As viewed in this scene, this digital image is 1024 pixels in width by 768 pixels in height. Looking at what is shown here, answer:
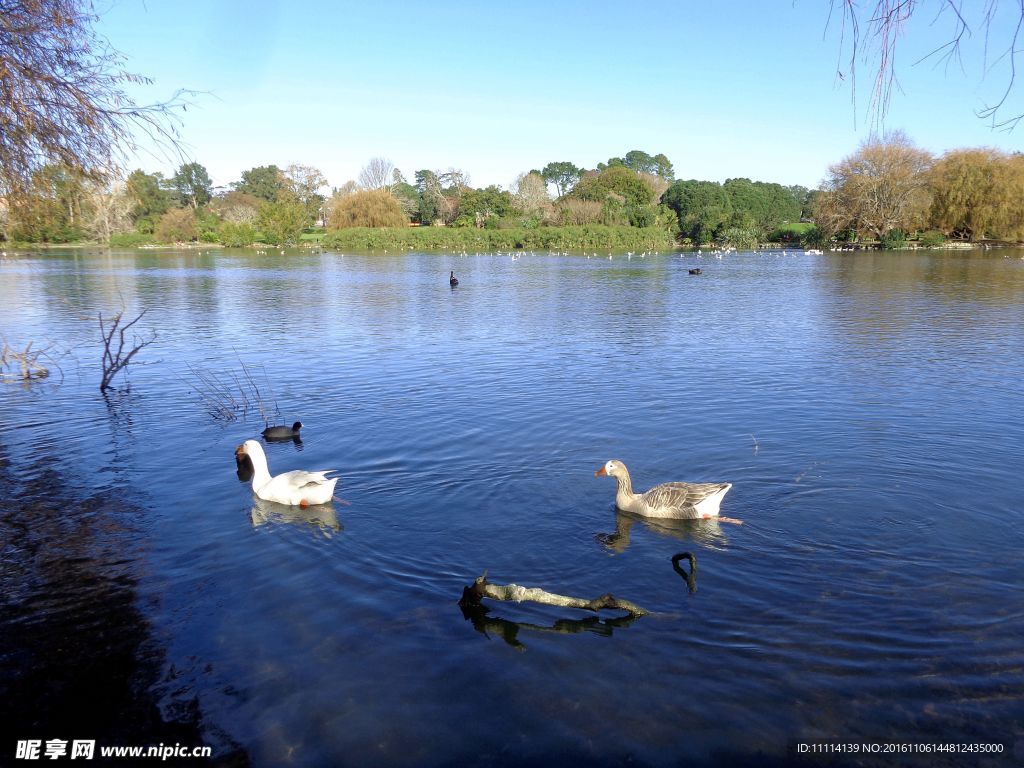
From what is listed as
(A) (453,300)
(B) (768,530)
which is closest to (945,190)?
(A) (453,300)

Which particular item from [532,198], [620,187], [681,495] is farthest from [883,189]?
[681,495]

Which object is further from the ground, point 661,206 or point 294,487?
point 661,206

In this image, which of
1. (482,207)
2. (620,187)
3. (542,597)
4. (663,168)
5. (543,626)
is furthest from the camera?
(663,168)

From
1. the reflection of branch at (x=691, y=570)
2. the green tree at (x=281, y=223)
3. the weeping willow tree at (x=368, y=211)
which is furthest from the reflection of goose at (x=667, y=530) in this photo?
the green tree at (x=281, y=223)

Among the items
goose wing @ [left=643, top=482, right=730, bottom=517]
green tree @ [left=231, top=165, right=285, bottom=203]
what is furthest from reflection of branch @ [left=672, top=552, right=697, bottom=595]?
green tree @ [left=231, top=165, right=285, bottom=203]

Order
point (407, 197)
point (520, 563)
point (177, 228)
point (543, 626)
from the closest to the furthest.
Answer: point (543, 626), point (520, 563), point (177, 228), point (407, 197)

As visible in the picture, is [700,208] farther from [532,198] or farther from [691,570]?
[691,570]

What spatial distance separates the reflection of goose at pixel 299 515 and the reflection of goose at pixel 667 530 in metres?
3.74

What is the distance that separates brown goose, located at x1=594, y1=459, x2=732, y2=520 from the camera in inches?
351

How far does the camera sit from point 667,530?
9.08 metres

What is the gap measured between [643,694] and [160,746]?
394cm

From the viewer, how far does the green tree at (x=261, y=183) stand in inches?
5340

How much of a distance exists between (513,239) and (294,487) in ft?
284

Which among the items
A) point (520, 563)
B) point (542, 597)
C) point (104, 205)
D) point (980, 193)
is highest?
point (980, 193)
